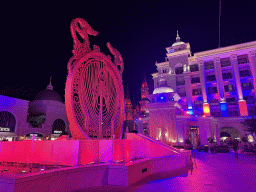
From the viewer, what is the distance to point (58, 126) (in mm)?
34719

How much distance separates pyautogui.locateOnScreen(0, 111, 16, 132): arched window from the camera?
26075mm

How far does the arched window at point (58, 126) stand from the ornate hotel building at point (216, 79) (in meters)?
22.3

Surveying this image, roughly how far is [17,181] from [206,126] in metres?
28.2

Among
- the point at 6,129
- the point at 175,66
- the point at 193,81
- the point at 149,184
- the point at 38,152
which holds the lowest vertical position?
the point at 149,184

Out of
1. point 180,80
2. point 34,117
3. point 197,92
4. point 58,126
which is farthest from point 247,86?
point 34,117

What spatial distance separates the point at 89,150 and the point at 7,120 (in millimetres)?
26231

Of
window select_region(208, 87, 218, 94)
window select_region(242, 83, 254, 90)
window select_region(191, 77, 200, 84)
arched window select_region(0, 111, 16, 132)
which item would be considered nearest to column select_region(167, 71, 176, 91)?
window select_region(191, 77, 200, 84)

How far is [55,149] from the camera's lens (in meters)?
6.33

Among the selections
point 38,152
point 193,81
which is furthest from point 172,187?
point 193,81

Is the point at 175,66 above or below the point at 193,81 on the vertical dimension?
above

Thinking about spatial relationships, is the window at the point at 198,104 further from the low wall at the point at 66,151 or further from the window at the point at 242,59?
the low wall at the point at 66,151

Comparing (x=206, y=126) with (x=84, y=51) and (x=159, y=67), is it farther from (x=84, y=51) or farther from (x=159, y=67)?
(x=84, y=51)

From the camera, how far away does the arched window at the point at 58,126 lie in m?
33.8

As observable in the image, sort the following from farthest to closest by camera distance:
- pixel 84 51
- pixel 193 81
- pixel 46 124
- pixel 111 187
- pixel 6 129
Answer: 1. pixel 193 81
2. pixel 46 124
3. pixel 6 129
4. pixel 84 51
5. pixel 111 187
